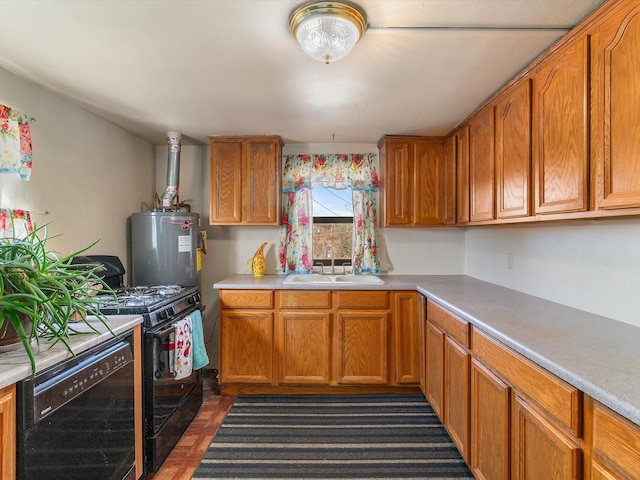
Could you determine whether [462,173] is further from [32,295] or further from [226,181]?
[32,295]

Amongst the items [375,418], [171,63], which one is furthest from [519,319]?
[171,63]

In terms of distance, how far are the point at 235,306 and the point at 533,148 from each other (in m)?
2.25

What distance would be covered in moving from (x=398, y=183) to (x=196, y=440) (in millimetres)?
2447

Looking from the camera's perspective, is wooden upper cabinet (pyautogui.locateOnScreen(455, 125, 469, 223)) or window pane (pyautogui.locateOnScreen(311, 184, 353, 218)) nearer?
wooden upper cabinet (pyautogui.locateOnScreen(455, 125, 469, 223))

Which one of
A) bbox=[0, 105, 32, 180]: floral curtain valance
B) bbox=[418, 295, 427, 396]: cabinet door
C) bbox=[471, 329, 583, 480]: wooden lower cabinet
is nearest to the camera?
bbox=[471, 329, 583, 480]: wooden lower cabinet

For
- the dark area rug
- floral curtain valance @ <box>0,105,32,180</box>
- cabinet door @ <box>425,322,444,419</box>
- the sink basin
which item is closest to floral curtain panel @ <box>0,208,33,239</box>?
floral curtain valance @ <box>0,105,32,180</box>

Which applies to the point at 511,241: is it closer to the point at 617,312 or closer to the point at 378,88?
the point at 617,312

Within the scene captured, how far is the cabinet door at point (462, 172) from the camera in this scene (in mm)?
2475

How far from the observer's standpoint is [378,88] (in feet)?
6.37

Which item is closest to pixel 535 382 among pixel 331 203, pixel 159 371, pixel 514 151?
pixel 514 151

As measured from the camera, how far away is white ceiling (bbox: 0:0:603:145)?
1.28 meters

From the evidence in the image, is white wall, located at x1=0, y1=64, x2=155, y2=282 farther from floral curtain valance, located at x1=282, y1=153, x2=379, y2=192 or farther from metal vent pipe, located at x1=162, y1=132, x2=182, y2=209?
floral curtain valance, located at x1=282, y1=153, x2=379, y2=192

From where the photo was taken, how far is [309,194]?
124 inches

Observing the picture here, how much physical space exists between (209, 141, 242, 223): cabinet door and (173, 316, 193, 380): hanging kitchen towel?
1.04 meters
